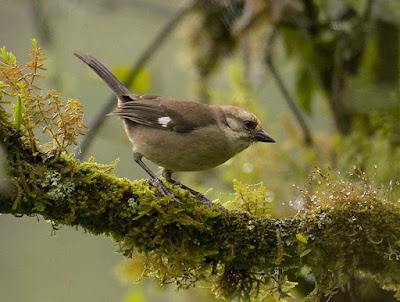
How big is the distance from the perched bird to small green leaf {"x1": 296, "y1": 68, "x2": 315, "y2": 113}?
853 millimetres

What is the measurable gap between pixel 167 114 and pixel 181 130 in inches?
7.9

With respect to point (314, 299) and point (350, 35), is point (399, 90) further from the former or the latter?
point (314, 299)

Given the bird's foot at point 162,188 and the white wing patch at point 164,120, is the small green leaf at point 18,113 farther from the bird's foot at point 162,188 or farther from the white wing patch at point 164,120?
the white wing patch at point 164,120

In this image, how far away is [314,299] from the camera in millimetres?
3264

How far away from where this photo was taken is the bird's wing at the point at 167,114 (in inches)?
168

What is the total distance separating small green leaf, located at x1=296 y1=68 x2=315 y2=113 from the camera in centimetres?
515

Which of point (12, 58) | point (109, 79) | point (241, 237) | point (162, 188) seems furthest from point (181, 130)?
point (12, 58)

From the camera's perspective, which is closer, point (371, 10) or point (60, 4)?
point (371, 10)

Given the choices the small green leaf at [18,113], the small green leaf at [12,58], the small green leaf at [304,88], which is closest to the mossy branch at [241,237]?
Answer: the small green leaf at [18,113]

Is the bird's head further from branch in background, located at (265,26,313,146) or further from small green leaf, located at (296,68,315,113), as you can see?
small green leaf, located at (296,68,315,113)

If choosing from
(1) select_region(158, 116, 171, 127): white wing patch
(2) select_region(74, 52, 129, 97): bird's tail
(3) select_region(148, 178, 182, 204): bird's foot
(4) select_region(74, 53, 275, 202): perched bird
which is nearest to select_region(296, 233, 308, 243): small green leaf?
(3) select_region(148, 178, 182, 204): bird's foot

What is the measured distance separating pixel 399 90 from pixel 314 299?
1.98 metres

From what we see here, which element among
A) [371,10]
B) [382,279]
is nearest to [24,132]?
[382,279]

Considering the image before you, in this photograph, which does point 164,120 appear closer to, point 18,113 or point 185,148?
point 185,148
